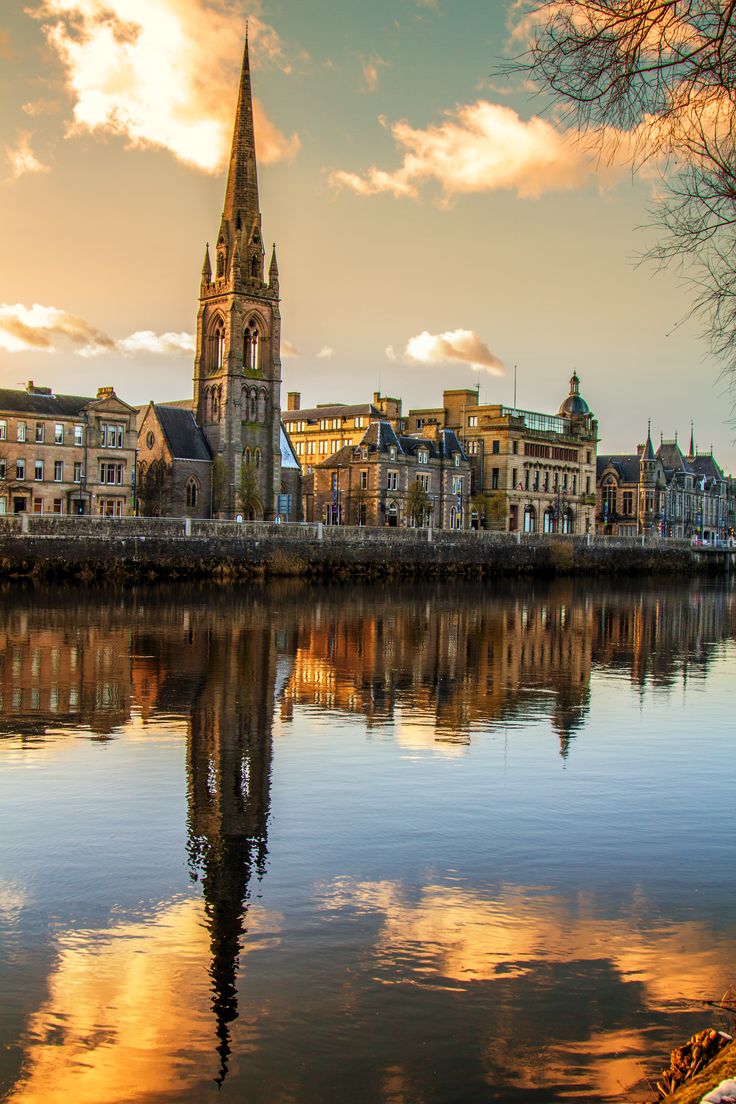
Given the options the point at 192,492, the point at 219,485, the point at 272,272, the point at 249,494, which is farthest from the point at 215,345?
the point at 249,494

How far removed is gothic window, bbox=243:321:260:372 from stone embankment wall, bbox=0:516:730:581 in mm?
25386

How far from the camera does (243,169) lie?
104125 mm

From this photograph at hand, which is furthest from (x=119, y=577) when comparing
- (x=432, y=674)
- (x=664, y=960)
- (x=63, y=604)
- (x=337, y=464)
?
(x=664, y=960)

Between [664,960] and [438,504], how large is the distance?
112 metres

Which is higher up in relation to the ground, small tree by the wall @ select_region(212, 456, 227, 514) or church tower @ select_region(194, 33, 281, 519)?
church tower @ select_region(194, 33, 281, 519)

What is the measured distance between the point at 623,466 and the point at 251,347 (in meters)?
84.6

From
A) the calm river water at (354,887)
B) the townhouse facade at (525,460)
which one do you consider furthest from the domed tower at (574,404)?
the calm river water at (354,887)

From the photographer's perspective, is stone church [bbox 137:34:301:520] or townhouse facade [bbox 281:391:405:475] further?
townhouse facade [bbox 281:391:405:475]

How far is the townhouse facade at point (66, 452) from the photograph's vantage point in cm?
8338

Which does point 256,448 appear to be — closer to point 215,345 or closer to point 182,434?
point 182,434

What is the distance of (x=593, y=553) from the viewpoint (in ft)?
357

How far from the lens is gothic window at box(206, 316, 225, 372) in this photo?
10269cm

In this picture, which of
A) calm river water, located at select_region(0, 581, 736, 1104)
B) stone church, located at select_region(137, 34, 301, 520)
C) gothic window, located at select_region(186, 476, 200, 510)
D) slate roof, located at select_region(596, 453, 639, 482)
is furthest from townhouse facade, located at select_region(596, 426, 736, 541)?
calm river water, located at select_region(0, 581, 736, 1104)

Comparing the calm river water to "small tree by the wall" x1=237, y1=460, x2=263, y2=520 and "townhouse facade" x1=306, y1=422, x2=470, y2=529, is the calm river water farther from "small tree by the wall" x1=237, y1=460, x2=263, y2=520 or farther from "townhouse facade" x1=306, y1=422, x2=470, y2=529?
"townhouse facade" x1=306, y1=422, x2=470, y2=529
